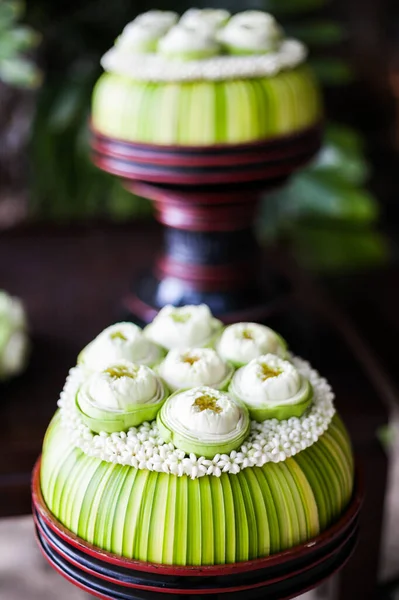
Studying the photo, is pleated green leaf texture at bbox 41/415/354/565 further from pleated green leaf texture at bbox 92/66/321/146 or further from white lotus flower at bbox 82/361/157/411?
pleated green leaf texture at bbox 92/66/321/146

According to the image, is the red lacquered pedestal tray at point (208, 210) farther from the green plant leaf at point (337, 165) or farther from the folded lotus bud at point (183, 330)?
the green plant leaf at point (337, 165)

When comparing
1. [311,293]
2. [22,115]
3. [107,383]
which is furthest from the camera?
[22,115]

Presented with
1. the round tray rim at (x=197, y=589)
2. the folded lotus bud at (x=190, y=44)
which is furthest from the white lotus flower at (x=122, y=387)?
the folded lotus bud at (x=190, y=44)

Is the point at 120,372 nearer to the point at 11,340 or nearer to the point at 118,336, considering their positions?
the point at 118,336

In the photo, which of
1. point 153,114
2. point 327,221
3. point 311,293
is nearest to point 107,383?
point 153,114

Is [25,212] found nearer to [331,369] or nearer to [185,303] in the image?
[185,303]

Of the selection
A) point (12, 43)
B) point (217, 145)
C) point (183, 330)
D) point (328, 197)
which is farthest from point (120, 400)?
point (328, 197)

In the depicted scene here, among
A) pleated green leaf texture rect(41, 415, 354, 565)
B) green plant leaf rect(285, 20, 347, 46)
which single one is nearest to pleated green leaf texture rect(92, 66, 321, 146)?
pleated green leaf texture rect(41, 415, 354, 565)
